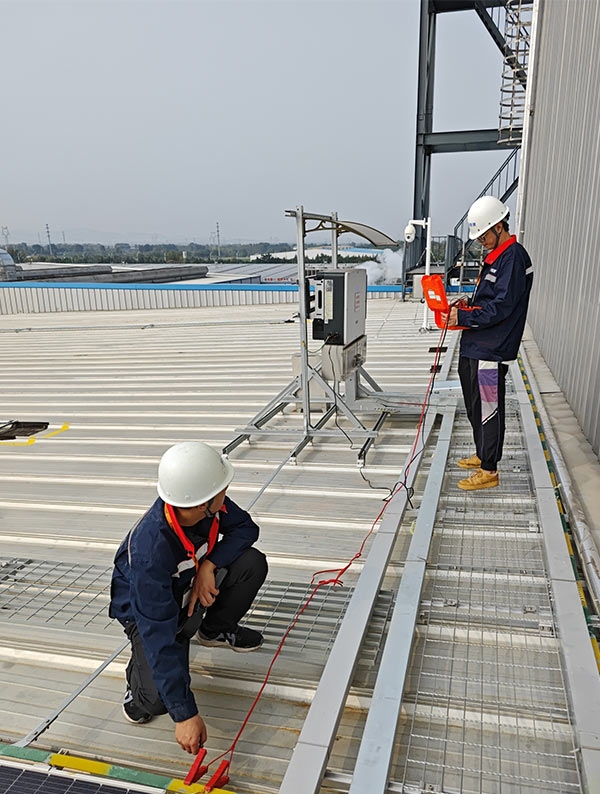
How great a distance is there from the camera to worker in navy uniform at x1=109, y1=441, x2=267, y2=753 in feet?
6.36

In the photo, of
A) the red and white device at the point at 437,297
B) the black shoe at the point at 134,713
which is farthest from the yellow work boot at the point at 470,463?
the black shoe at the point at 134,713

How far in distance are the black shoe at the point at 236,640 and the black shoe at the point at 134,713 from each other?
41 centimetres

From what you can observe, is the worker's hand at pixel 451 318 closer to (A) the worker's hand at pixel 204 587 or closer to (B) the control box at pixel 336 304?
(B) the control box at pixel 336 304

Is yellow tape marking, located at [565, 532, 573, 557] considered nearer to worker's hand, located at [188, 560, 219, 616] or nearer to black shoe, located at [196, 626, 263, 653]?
black shoe, located at [196, 626, 263, 653]

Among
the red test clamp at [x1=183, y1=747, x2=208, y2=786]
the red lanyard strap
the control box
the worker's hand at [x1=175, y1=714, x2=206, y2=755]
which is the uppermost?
Result: the control box

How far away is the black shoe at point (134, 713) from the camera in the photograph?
2180 millimetres

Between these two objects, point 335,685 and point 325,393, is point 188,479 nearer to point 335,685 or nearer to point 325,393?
point 335,685

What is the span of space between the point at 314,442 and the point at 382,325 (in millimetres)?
6341

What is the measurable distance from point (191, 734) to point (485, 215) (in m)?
2.93

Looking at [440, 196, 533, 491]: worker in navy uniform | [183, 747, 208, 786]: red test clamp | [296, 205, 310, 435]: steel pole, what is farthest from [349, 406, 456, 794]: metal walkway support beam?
[296, 205, 310, 435]: steel pole

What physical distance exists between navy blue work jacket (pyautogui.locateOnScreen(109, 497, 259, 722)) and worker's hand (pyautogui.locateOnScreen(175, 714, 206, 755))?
2 centimetres

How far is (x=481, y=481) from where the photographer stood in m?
3.65

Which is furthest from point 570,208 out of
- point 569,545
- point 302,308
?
point 569,545

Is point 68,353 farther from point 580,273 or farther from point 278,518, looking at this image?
point 580,273
